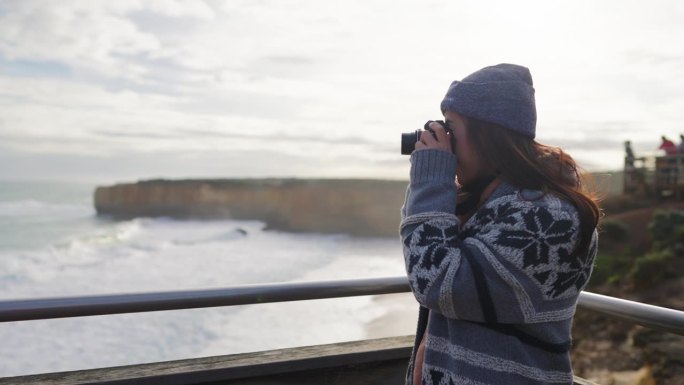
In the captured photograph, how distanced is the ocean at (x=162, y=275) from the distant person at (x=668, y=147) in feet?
30.2

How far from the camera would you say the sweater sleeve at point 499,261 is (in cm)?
124

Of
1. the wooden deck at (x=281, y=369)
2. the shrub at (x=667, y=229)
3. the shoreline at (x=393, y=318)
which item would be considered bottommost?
the shoreline at (x=393, y=318)

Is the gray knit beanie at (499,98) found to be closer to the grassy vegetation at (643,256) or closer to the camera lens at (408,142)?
the camera lens at (408,142)

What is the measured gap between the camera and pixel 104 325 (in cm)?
1539

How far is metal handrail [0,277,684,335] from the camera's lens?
64.5 inches

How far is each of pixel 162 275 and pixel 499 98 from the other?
1018 inches

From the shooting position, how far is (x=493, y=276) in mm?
1245

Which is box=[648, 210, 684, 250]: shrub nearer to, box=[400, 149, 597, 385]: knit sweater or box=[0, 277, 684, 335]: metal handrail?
box=[0, 277, 684, 335]: metal handrail

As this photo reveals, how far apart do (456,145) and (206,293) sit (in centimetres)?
86

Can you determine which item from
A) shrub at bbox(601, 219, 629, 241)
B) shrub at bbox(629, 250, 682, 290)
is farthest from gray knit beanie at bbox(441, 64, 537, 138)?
shrub at bbox(601, 219, 629, 241)

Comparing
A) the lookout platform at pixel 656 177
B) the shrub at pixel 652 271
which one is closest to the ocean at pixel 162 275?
the shrub at pixel 652 271

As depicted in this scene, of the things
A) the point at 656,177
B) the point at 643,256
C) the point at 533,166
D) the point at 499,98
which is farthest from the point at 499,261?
the point at 656,177

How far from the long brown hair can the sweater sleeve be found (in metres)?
0.03

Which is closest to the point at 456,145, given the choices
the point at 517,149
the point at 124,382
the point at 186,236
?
the point at 517,149
